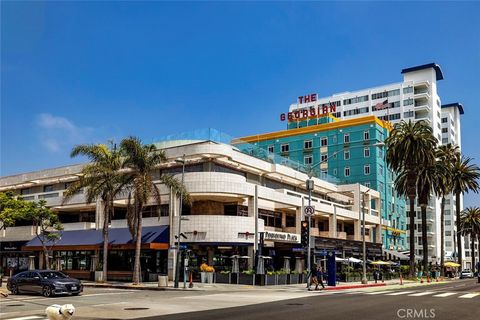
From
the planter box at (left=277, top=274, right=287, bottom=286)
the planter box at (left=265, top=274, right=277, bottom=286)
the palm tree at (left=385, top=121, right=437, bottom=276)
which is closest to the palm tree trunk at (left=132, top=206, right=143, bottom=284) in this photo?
the planter box at (left=265, top=274, right=277, bottom=286)

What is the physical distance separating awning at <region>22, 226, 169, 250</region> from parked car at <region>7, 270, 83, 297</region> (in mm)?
14620

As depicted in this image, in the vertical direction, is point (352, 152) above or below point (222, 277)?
above

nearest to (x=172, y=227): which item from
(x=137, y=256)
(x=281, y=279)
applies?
(x=137, y=256)

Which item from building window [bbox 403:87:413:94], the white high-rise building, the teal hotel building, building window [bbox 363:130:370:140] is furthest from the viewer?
building window [bbox 403:87:413:94]

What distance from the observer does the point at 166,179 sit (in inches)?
1666

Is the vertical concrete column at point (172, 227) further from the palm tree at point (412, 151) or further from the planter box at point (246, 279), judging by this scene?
the palm tree at point (412, 151)

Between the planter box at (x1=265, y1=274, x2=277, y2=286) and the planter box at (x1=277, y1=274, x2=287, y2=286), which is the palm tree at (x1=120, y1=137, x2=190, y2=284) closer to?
the planter box at (x1=265, y1=274, x2=277, y2=286)

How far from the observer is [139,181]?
41438 millimetres

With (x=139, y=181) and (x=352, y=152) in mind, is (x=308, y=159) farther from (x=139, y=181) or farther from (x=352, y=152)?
(x=139, y=181)

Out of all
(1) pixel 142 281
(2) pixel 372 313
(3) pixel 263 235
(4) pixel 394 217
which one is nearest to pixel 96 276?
(1) pixel 142 281

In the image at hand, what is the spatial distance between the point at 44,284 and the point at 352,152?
64.9 m

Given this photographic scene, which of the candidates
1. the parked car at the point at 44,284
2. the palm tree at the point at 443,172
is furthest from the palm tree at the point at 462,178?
the parked car at the point at 44,284
